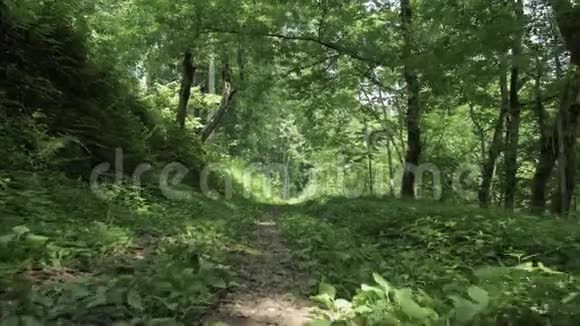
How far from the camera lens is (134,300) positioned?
9.38 feet

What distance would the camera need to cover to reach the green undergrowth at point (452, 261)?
287cm

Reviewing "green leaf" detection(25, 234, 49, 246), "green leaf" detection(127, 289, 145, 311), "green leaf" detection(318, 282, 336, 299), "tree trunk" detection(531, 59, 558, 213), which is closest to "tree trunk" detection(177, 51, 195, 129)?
"tree trunk" detection(531, 59, 558, 213)

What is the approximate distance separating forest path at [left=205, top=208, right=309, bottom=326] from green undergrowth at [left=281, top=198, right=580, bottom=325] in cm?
20

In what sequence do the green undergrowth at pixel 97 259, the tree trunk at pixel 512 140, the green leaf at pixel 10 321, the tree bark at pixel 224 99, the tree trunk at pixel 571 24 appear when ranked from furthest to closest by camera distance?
1. the tree bark at pixel 224 99
2. the tree trunk at pixel 512 140
3. the tree trunk at pixel 571 24
4. the green undergrowth at pixel 97 259
5. the green leaf at pixel 10 321

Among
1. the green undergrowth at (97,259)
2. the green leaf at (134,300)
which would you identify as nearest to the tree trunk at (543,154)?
the green undergrowth at (97,259)

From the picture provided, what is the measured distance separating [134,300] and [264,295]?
43.4 inches

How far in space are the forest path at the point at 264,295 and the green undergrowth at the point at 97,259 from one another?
0.13 meters

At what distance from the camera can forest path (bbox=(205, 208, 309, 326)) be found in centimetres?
311

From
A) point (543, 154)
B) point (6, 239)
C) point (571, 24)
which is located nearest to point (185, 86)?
point (543, 154)

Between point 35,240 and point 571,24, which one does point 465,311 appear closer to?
point 35,240

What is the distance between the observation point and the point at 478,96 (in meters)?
13.1

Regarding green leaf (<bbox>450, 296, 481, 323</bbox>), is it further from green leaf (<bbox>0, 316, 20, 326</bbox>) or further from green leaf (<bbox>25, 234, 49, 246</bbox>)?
green leaf (<bbox>25, 234, 49, 246</bbox>)

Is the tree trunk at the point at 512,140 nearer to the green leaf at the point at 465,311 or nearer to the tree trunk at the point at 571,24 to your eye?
the tree trunk at the point at 571,24

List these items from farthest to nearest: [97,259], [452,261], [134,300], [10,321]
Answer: [452,261], [97,259], [134,300], [10,321]
